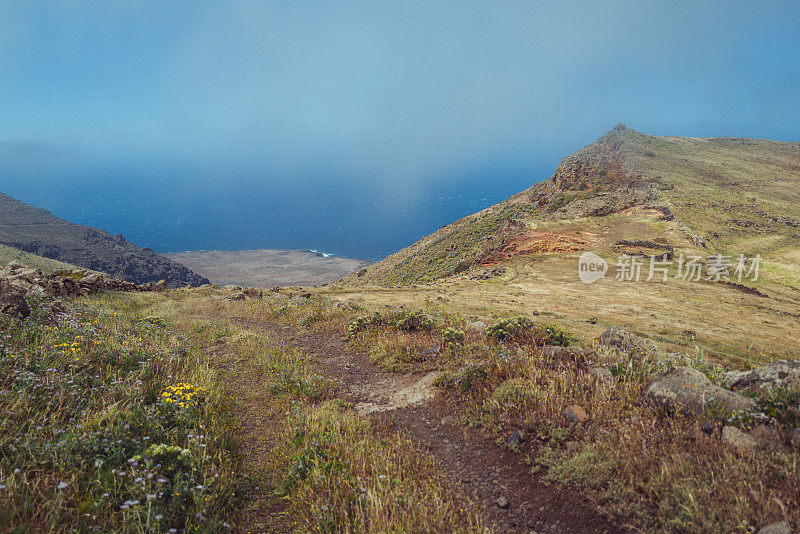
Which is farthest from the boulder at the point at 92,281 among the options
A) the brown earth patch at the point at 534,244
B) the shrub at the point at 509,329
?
the brown earth patch at the point at 534,244

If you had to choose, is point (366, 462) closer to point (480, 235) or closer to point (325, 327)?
point (325, 327)

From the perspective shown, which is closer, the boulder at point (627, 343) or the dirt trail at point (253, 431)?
the dirt trail at point (253, 431)

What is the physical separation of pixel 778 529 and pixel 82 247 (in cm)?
14749

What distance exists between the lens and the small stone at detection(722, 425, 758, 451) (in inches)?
159

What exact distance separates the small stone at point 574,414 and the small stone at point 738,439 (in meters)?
1.46

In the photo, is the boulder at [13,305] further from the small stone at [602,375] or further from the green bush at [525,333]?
the small stone at [602,375]

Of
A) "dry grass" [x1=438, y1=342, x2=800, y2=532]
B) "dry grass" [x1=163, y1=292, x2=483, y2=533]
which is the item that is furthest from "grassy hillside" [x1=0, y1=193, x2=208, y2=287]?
"dry grass" [x1=438, y1=342, x2=800, y2=532]

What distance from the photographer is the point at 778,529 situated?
294 cm

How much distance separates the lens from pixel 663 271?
28.2 m

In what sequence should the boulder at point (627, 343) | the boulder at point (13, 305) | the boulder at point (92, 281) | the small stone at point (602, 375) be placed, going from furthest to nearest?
the boulder at point (92, 281), the boulder at point (13, 305), the boulder at point (627, 343), the small stone at point (602, 375)

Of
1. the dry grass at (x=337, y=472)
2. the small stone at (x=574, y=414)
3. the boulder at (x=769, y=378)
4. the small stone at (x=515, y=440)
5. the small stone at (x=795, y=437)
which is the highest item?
the boulder at (x=769, y=378)

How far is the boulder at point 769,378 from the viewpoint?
4871 mm

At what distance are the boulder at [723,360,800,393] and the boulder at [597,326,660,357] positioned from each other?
1.49 meters

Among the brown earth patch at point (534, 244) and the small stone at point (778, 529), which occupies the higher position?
the brown earth patch at point (534, 244)
